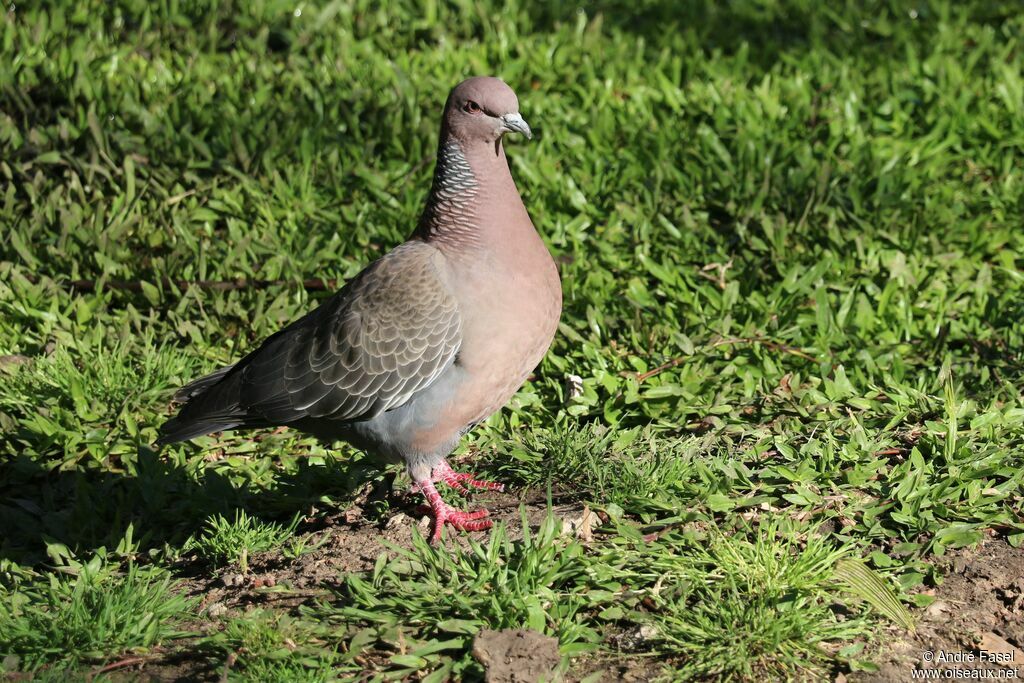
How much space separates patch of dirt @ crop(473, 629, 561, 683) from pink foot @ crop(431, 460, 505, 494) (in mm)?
999

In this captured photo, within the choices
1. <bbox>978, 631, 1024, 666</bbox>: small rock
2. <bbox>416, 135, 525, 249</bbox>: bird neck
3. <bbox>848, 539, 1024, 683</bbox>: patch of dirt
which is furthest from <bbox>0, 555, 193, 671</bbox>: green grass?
<bbox>978, 631, 1024, 666</bbox>: small rock

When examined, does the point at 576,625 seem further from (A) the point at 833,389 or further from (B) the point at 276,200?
(B) the point at 276,200

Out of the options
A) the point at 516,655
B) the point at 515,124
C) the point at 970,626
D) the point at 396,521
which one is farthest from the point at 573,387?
the point at 970,626

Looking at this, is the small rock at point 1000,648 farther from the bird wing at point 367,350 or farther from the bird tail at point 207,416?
the bird tail at point 207,416

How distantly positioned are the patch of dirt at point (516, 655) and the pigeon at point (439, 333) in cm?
67

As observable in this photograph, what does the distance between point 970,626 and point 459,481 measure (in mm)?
1769

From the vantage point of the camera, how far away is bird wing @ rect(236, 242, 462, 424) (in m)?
3.79

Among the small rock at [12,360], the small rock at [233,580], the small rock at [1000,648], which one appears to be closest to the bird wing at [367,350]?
the small rock at [233,580]

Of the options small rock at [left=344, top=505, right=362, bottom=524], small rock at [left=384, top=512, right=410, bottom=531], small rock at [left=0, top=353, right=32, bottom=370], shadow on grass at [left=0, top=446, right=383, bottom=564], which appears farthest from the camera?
small rock at [left=0, top=353, right=32, bottom=370]

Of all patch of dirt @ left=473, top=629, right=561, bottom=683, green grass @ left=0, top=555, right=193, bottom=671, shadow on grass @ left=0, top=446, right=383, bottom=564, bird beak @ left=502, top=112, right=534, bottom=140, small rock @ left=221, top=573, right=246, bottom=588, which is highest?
bird beak @ left=502, top=112, right=534, bottom=140

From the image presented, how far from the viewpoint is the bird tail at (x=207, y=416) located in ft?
13.3

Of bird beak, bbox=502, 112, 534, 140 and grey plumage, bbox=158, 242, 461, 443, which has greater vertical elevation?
bird beak, bbox=502, 112, 534, 140

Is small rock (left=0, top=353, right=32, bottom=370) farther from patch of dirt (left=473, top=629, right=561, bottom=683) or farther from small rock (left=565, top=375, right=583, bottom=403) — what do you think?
patch of dirt (left=473, top=629, right=561, bottom=683)

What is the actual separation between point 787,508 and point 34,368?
3.20 meters
